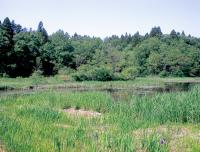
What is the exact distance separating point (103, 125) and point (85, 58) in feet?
224

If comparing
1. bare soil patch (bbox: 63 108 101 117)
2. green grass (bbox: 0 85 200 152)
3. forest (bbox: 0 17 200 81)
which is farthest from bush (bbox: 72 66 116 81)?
bare soil patch (bbox: 63 108 101 117)

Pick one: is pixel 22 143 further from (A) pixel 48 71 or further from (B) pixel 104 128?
(A) pixel 48 71

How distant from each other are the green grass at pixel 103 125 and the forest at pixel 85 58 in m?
38.1

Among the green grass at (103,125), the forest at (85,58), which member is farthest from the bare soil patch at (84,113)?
the forest at (85,58)

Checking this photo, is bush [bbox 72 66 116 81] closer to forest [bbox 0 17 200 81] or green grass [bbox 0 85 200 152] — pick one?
forest [bbox 0 17 200 81]

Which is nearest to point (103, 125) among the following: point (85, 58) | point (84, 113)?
point (84, 113)

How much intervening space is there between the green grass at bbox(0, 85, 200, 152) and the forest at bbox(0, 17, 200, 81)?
125 ft

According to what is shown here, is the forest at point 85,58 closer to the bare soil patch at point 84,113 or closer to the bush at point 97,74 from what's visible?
the bush at point 97,74

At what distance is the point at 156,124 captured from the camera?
56.5 ft

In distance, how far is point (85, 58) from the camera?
84.8 m

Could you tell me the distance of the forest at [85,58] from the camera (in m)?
62.3

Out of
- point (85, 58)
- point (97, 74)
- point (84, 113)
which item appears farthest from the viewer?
point (85, 58)

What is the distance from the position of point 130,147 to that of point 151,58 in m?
78.2

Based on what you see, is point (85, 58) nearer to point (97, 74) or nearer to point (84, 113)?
point (97, 74)
